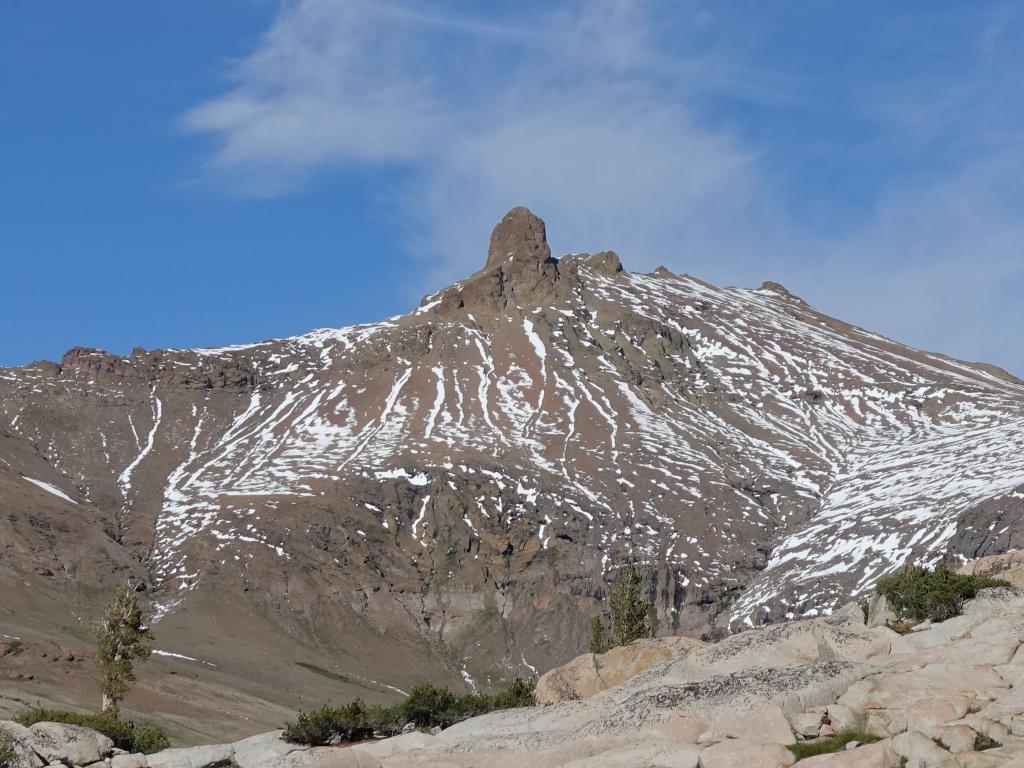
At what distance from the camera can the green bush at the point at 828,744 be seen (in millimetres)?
26266

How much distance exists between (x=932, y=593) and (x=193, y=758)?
1934 cm

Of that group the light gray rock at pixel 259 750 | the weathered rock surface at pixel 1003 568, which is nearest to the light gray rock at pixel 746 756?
the light gray rock at pixel 259 750

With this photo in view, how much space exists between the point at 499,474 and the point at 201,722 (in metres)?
88.9

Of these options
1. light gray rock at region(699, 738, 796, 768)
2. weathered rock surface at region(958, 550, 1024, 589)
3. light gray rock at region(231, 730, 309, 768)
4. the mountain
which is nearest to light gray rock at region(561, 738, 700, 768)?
light gray rock at region(699, 738, 796, 768)

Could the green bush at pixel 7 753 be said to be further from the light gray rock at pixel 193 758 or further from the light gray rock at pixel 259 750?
the light gray rock at pixel 259 750

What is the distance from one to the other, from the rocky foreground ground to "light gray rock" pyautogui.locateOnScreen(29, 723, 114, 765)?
4cm

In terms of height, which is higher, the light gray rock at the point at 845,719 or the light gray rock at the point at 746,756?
the light gray rock at the point at 845,719

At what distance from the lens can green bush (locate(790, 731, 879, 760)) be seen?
86.2ft

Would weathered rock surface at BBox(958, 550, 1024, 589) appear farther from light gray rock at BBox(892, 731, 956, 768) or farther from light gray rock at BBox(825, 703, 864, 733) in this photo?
light gray rock at BBox(892, 731, 956, 768)

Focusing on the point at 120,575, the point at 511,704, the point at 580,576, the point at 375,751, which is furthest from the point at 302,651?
the point at 375,751

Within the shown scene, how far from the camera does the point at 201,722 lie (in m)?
101

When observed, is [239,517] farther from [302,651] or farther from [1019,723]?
[1019,723]

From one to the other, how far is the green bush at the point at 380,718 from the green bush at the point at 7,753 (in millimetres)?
8176

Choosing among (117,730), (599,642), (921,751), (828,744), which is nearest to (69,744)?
(117,730)
